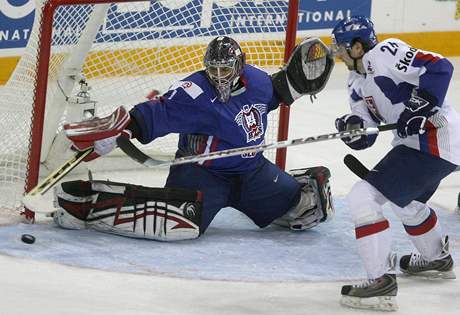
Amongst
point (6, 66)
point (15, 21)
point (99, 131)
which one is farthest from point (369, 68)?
point (6, 66)

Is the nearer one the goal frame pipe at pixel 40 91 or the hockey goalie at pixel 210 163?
the hockey goalie at pixel 210 163

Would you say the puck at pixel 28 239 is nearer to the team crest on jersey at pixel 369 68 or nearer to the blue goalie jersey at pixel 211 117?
the blue goalie jersey at pixel 211 117

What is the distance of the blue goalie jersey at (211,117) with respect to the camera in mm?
4988

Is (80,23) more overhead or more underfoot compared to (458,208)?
more overhead

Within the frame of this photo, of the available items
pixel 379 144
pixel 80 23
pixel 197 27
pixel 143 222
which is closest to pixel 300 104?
pixel 379 144

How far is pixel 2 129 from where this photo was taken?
5637 millimetres

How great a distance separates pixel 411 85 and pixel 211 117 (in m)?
0.88

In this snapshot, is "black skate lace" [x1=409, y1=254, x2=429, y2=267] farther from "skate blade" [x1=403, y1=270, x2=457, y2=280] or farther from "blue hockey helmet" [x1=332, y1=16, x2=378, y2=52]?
"blue hockey helmet" [x1=332, y1=16, x2=378, y2=52]

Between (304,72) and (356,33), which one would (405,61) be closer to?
(356,33)

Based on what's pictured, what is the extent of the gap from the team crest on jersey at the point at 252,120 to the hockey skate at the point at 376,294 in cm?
97

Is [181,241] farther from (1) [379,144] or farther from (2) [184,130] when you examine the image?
(1) [379,144]

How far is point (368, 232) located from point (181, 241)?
3.22 ft

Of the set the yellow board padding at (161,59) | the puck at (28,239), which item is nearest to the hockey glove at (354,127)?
the yellow board padding at (161,59)

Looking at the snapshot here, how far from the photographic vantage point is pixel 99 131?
4.84 meters
